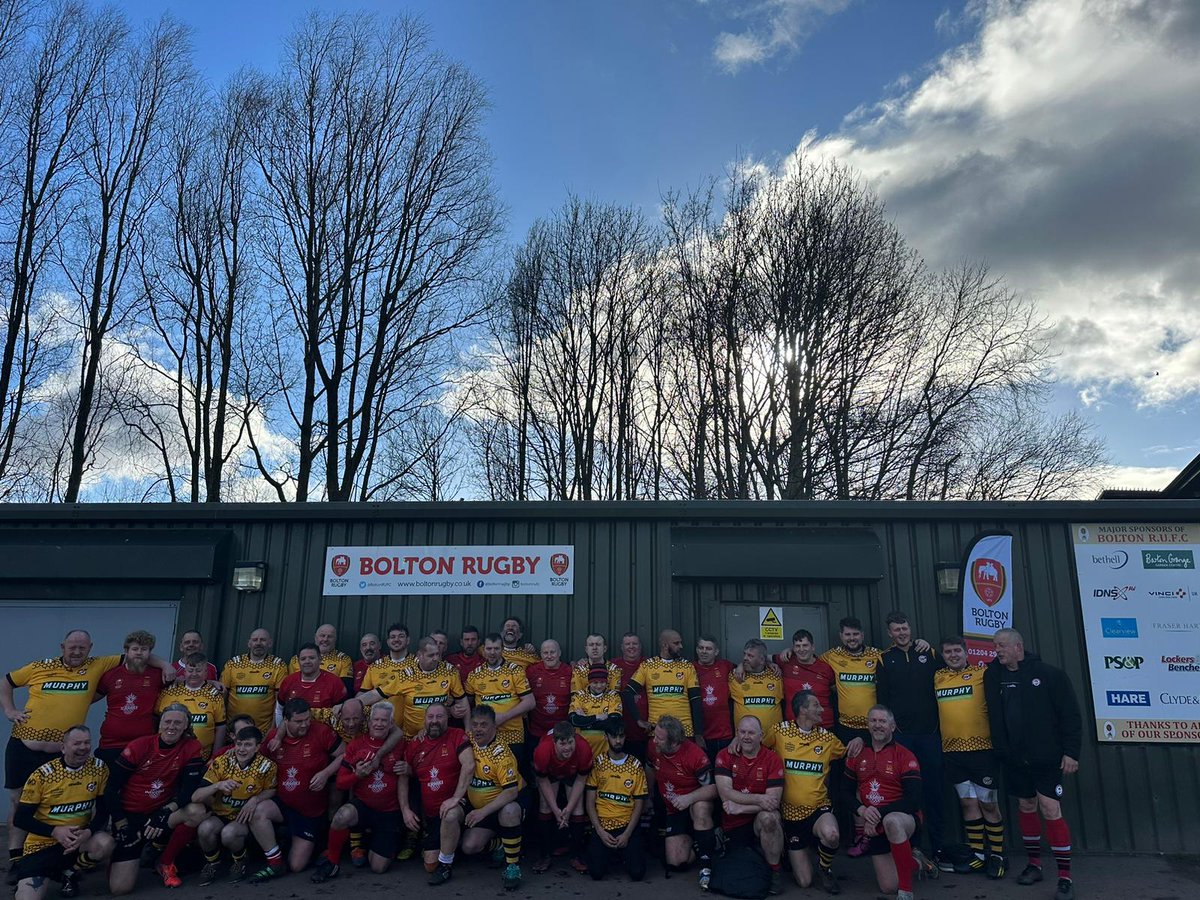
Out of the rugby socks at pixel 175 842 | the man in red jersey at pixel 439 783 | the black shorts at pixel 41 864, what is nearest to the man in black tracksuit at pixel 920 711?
the man in red jersey at pixel 439 783

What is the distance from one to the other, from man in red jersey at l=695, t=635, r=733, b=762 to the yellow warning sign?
76 cm

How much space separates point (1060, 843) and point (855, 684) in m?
1.55

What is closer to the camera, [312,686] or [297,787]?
[297,787]

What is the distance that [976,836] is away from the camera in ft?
17.4

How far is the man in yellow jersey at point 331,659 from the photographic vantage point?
6.02 m

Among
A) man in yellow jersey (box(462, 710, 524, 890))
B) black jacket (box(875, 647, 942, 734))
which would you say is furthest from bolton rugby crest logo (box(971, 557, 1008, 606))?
man in yellow jersey (box(462, 710, 524, 890))

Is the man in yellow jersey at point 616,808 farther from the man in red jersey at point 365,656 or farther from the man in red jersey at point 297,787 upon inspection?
the man in red jersey at point 365,656

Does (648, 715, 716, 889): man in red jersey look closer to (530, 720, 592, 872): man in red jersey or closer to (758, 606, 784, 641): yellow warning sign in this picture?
(530, 720, 592, 872): man in red jersey

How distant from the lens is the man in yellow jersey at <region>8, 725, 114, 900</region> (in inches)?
174

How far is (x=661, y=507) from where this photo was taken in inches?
259

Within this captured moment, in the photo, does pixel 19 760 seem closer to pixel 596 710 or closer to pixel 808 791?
pixel 596 710

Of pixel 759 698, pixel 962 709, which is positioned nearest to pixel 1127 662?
pixel 962 709

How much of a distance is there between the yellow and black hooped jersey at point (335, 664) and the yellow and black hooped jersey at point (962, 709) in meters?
4.66

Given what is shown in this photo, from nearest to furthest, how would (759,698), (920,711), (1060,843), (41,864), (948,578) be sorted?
1. (41,864)
2. (1060,843)
3. (920,711)
4. (759,698)
5. (948,578)
